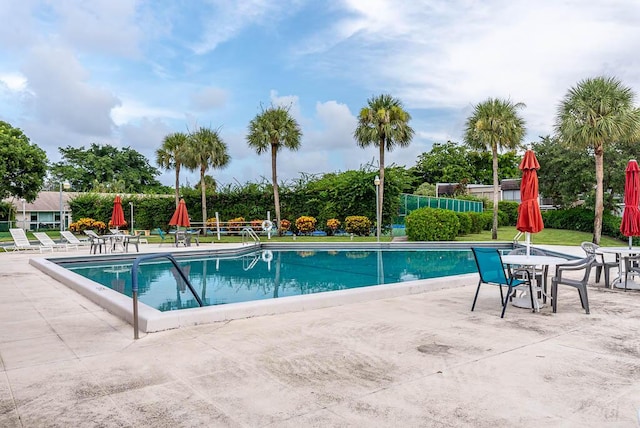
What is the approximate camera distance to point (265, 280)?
416 inches

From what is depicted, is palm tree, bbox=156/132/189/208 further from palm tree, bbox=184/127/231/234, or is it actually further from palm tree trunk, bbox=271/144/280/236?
palm tree trunk, bbox=271/144/280/236

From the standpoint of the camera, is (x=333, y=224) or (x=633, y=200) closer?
(x=633, y=200)

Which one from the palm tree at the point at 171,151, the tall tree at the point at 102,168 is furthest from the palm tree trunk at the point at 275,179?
the tall tree at the point at 102,168

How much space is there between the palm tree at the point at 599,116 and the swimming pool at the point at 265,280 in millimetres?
5339

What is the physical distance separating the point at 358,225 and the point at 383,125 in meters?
5.12

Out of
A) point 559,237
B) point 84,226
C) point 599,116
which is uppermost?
point 599,116

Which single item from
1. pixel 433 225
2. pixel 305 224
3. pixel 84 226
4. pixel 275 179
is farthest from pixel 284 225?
pixel 84 226

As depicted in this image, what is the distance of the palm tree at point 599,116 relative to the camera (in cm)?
1822

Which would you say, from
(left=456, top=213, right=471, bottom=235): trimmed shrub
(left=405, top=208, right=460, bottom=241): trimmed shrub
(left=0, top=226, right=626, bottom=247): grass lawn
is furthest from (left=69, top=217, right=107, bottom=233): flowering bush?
(left=456, top=213, right=471, bottom=235): trimmed shrub

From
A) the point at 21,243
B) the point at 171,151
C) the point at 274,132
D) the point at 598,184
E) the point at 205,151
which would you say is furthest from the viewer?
the point at 171,151

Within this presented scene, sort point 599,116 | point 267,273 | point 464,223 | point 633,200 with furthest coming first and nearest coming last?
point 464,223 → point 599,116 → point 267,273 → point 633,200

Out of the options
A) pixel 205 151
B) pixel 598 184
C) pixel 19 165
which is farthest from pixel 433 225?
pixel 19 165

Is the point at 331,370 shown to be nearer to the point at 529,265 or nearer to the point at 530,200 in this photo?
the point at 529,265

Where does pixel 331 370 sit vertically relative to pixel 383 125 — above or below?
below
